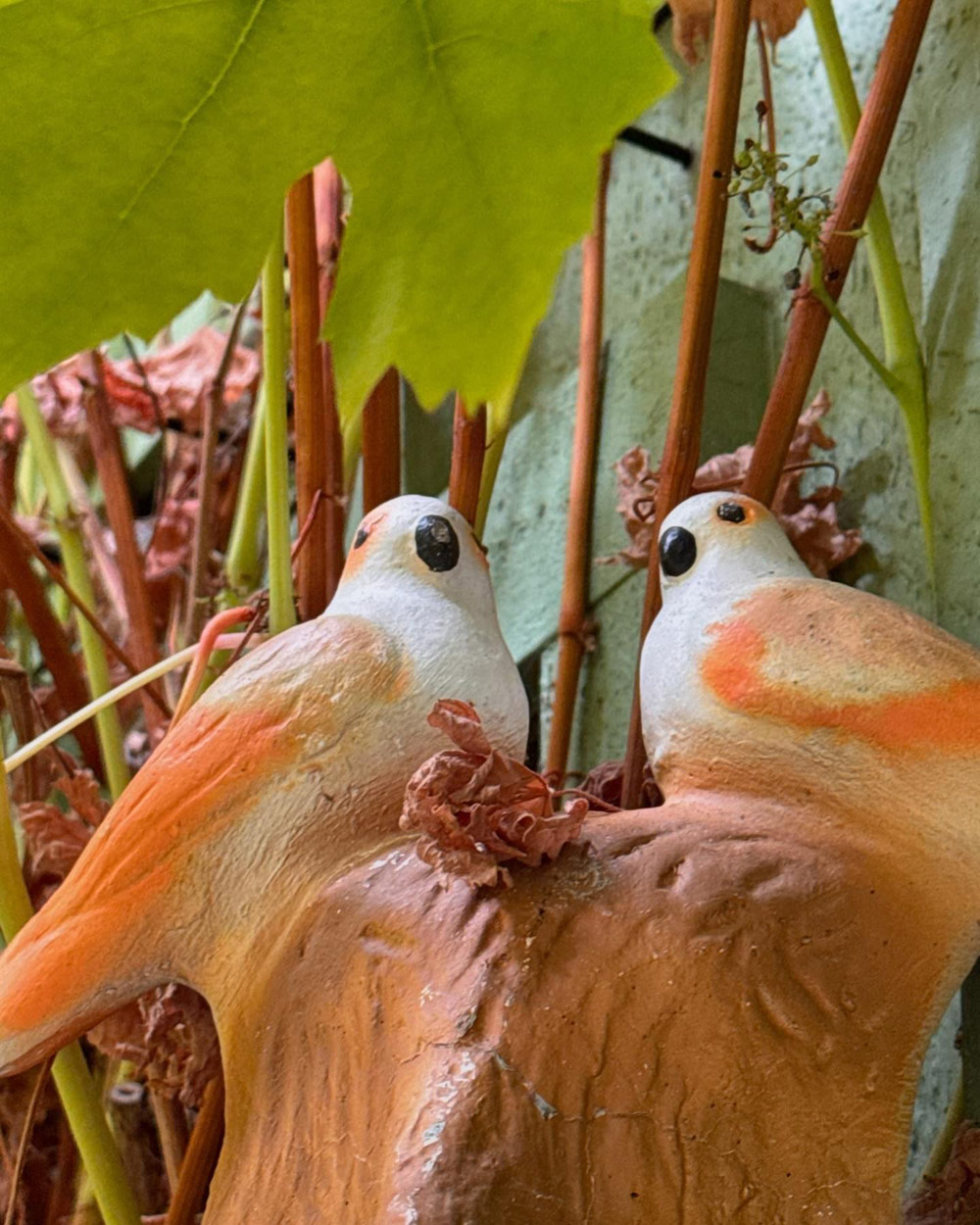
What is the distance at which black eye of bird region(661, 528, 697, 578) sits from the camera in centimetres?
46

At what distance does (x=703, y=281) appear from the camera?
504 millimetres

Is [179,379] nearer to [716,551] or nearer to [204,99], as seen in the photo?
[716,551]

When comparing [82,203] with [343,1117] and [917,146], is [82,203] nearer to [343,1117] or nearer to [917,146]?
[343,1117]

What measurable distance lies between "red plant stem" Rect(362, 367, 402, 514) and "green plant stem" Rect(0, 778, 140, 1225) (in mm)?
222

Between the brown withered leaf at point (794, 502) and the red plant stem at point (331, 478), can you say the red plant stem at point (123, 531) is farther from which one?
the brown withered leaf at point (794, 502)

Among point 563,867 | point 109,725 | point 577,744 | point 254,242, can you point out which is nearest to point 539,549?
point 577,744

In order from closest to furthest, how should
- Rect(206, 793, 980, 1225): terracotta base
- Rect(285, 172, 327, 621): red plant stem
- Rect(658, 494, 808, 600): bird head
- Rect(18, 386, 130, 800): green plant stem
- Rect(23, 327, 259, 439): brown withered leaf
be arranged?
Rect(206, 793, 980, 1225): terracotta base, Rect(658, 494, 808, 600): bird head, Rect(285, 172, 327, 621): red plant stem, Rect(18, 386, 130, 800): green plant stem, Rect(23, 327, 259, 439): brown withered leaf

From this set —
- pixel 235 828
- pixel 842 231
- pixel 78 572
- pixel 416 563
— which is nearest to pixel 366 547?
pixel 416 563

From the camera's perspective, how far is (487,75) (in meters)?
0.23

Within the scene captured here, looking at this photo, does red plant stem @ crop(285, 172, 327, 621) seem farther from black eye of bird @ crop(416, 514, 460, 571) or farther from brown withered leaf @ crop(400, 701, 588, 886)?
brown withered leaf @ crop(400, 701, 588, 886)

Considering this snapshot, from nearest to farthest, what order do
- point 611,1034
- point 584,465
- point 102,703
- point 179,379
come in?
point 611,1034, point 102,703, point 584,465, point 179,379

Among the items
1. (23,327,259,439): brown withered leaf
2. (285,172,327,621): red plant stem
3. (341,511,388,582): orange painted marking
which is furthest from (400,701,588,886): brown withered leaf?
(23,327,259,439): brown withered leaf

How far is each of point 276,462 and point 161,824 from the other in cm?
22

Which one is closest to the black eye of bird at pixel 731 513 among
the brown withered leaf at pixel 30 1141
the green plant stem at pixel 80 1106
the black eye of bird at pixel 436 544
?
the black eye of bird at pixel 436 544
